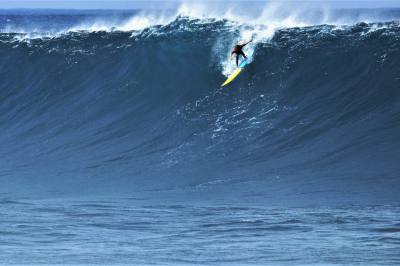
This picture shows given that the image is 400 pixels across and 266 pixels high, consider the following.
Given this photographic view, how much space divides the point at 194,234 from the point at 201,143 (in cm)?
529

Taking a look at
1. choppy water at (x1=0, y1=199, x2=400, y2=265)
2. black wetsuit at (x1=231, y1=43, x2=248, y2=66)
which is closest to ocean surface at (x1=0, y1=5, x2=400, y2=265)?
choppy water at (x1=0, y1=199, x2=400, y2=265)

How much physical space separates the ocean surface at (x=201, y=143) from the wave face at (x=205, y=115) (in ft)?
0.14

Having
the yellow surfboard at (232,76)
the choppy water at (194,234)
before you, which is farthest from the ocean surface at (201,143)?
the yellow surfboard at (232,76)

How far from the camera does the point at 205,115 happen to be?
53.5 feet

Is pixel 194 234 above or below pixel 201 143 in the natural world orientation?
below

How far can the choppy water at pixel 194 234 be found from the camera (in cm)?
848

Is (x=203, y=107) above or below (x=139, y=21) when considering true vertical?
below

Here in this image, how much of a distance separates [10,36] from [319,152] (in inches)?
502

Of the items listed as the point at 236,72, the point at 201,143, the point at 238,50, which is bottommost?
the point at 201,143

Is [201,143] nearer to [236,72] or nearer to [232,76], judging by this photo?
[232,76]

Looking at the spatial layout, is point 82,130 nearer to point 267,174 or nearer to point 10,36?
point 267,174

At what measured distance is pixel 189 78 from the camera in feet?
60.8

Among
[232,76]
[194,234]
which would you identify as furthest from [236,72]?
[194,234]

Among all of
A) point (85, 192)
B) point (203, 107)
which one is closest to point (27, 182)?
point (85, 192)
